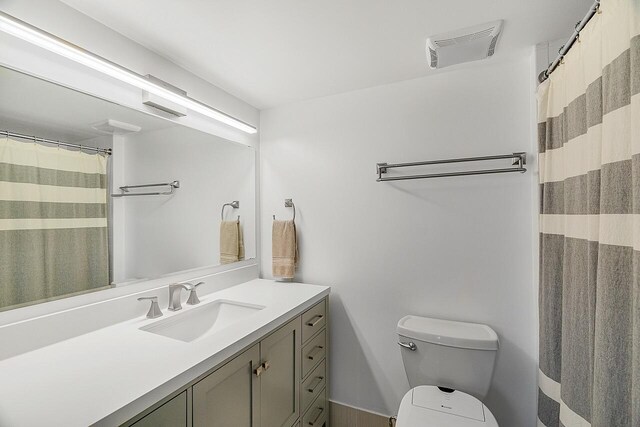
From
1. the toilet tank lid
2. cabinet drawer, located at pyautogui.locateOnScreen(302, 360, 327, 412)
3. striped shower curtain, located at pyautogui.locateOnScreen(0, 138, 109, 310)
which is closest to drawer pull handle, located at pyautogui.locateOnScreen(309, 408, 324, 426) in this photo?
cabinet drawer, located at pyautogui.locateOnScreen(302, 360, 327, 412)

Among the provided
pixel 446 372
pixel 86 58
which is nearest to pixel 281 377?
pixel 446 372

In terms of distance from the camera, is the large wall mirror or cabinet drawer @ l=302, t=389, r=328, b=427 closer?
the large wall mirror

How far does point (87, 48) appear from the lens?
114 centimetres

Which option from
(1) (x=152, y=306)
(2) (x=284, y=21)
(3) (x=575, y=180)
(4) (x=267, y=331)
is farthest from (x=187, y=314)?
(3) (x=575, y=180)

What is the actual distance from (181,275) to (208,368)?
0.79m

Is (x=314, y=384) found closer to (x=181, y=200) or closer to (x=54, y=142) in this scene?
(x=181, y=200)

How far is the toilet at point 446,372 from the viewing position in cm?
119

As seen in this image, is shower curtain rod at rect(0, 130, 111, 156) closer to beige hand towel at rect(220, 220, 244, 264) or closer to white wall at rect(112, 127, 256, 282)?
white wall at rect(112, 127, 256, 282)

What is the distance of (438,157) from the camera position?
1648 mm

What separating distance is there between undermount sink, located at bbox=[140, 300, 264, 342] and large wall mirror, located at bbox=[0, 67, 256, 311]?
10.6 inches

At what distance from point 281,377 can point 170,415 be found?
605 mm

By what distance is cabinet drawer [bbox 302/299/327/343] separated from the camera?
1.54 metres

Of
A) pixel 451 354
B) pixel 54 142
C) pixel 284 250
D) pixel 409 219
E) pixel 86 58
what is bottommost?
pixel 451 354

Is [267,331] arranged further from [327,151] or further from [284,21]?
[284,21]
